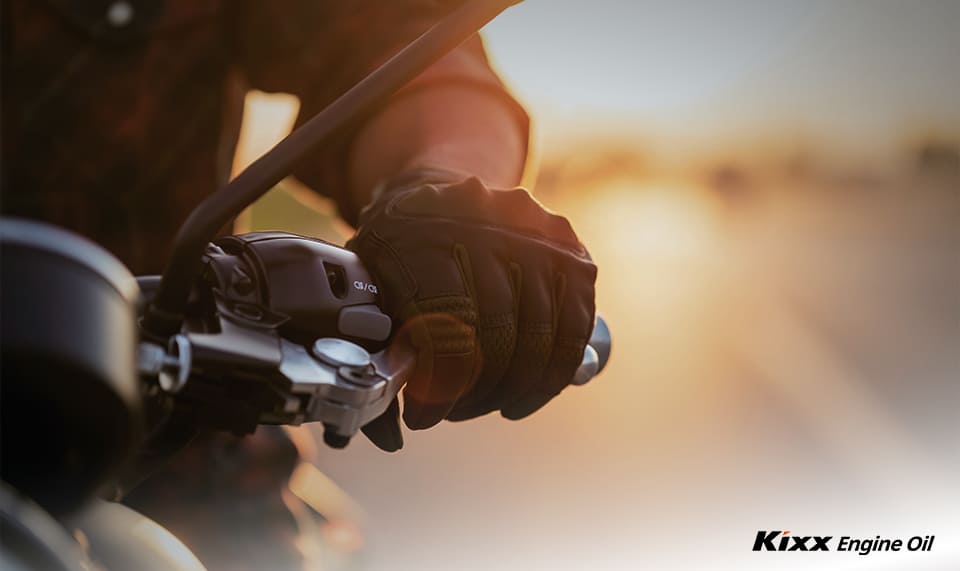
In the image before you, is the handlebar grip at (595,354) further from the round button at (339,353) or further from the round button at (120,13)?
the round button at (120,13)

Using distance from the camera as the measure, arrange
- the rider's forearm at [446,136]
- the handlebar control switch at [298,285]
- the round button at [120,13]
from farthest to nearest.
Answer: the round button at [120,13] → the rider's forearm at [446,136] → the handlebar control switch at [298,285]

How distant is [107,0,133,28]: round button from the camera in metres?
1.49

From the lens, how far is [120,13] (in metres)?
1.51

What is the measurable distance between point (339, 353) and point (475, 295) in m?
0.14

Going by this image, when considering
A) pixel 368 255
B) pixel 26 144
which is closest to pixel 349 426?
pixel 368 255

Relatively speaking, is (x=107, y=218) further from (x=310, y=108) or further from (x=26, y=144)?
(x=310, y=108)

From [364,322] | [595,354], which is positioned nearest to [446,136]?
[595,354]

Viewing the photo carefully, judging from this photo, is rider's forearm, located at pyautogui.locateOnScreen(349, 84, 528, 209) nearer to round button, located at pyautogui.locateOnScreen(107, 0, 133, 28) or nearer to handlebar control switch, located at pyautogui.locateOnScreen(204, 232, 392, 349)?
round button, located at pyautogui.locateOnScreen(107, 0, 133, 28)

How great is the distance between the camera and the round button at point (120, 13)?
→ 149 centimetres

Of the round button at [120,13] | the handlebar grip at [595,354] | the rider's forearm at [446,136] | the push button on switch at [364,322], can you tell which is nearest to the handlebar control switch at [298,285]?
the push button on switch at [364,322]

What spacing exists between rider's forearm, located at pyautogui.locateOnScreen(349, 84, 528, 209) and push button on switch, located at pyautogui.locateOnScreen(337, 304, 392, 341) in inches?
22.3

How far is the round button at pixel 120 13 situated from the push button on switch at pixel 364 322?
3.76 ft

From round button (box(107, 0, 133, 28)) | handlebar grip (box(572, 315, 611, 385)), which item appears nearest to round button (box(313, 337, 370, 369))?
handlebar grip (box(572, 315, 611, 385))

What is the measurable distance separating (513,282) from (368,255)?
4.1 inches
